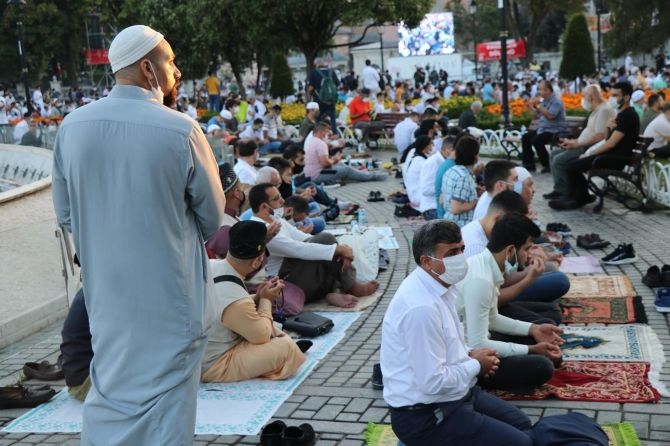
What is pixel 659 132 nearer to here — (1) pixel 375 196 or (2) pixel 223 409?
(1) pixel 375 196

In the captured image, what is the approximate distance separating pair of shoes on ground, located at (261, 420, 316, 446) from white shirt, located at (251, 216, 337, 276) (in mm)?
3007

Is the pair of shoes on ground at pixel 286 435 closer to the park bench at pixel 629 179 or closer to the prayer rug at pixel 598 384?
the prayer rug at pixel 598 384

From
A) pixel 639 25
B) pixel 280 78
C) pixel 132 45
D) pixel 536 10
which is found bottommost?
pixel 280 78

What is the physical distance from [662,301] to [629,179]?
15.6ft

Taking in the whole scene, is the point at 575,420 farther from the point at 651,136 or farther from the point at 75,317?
the point at 651,136

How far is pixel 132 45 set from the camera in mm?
3375

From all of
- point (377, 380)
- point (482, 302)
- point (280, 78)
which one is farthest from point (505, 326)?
point (280, 78)

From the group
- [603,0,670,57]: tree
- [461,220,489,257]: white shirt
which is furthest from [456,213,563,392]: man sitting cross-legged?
[603,0,670,57]: tree

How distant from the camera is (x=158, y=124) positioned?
10.7 feet

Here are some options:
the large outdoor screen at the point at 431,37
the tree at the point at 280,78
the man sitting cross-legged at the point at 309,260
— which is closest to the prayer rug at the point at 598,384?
the man sitting cross-legged at the point at 309,260

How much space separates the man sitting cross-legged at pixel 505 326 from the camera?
5.46 metres

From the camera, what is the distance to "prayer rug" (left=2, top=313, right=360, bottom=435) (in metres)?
5.48

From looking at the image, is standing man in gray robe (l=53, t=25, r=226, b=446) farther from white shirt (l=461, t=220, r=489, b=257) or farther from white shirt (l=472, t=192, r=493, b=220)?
white shirt (l=472, t=192, r=493, b=220)

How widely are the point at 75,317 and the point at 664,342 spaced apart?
4.22m
